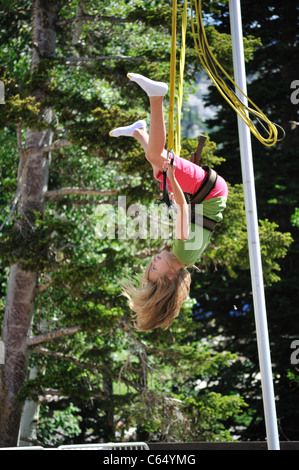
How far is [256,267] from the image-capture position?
14.8 ft

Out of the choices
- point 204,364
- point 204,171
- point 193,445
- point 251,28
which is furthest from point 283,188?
point 204,171

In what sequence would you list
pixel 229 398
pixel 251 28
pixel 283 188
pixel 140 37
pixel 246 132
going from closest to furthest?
1. pixel 246 132
2. pixel 229 398
3. pixel 140 37
4. pixel 283 188
5. pixel 251 28

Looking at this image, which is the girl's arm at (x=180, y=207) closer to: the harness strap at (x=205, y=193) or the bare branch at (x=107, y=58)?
the harness strap at (x=205, y=193)

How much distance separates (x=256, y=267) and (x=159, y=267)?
53.3 inches

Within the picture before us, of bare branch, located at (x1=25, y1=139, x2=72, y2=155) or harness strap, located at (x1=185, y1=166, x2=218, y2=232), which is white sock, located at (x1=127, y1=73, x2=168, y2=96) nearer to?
harness strap, located at (x1=185, y1=166, x2=218, y2=232)

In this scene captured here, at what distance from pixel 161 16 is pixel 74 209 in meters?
3.26

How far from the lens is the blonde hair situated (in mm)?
3371

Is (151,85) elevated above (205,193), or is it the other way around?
(151,85)

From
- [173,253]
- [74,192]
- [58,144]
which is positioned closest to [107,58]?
[58,144]

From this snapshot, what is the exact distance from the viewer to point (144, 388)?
7.02 metres

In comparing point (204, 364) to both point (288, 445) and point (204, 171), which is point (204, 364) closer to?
point (288, 445)

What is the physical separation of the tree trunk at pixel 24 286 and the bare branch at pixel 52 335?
0.09m

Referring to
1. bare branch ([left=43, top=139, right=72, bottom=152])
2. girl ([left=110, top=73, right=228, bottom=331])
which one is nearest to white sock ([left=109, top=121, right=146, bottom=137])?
girl ([left=110, top=73, right=228, bottom=331])

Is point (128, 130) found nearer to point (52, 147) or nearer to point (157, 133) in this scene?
point (157, 133)
